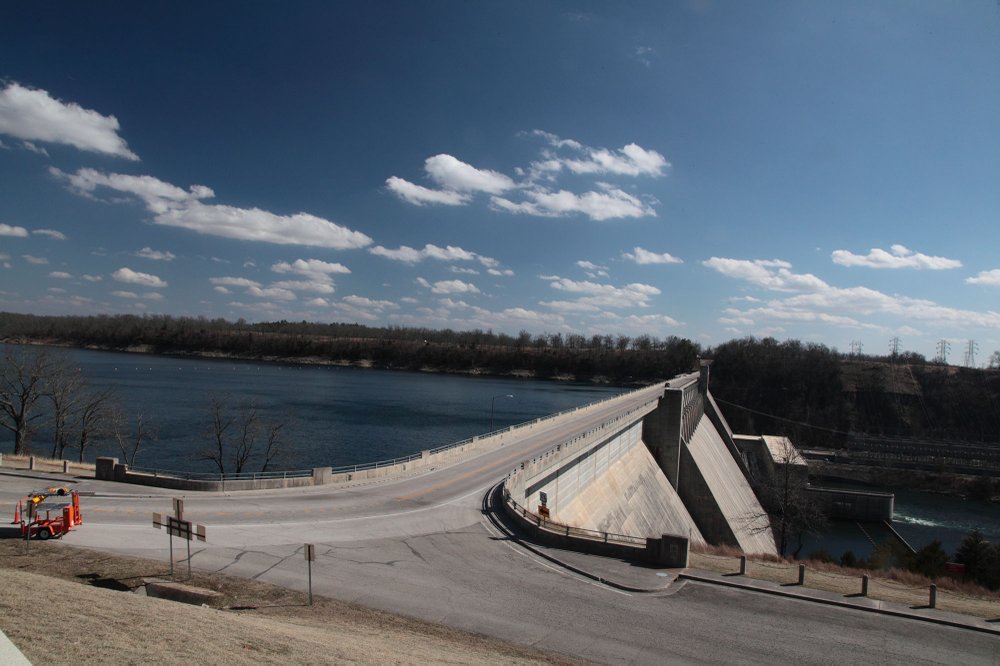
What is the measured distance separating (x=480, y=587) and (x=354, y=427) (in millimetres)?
60071

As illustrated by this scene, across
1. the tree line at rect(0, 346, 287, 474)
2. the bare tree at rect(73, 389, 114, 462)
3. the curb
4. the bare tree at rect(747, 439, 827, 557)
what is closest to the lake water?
the tree line at rect(0, 346, 287, 474)

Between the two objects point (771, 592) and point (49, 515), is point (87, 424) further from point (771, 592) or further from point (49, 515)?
→ point (771, 592)

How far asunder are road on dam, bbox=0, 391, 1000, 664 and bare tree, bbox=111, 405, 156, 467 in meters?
27.4

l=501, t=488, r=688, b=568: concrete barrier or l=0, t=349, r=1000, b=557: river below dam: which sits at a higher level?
l=501, t=488, r=688, b=568: concrete barrier

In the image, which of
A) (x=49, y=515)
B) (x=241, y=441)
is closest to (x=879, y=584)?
(x=49, y=515)

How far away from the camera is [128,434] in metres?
58.3

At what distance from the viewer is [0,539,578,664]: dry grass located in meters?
9.03

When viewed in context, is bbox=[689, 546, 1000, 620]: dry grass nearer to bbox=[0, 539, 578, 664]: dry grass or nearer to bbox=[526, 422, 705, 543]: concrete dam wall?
bbox=[0, 539, 578, 664]: dry grass

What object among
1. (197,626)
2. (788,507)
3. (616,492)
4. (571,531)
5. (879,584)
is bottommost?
(788,507)

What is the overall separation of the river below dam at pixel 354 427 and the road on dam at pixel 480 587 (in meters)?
32.2

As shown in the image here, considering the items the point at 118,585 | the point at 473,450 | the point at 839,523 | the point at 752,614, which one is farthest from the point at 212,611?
A: the point at 839,523

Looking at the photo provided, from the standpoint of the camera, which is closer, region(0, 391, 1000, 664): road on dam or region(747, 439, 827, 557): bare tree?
region(0, 391, 1000, 664): road on dam

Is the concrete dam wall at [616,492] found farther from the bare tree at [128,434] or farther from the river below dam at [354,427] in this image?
the bare tree at [128,434]

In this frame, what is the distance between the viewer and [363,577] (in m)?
16.0
